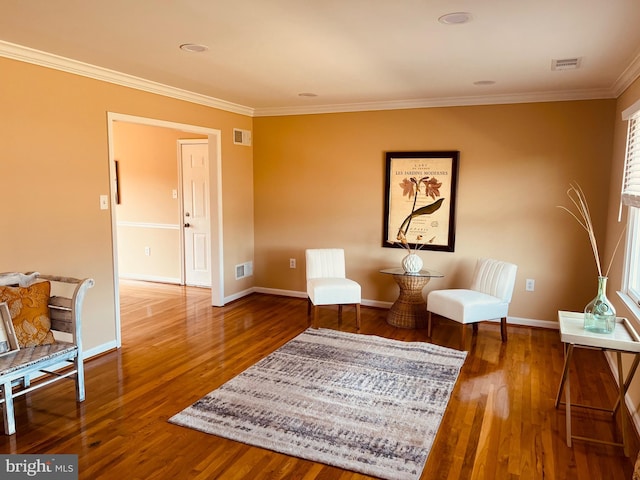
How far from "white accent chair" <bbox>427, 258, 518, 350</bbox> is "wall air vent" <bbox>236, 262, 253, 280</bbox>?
253 cm

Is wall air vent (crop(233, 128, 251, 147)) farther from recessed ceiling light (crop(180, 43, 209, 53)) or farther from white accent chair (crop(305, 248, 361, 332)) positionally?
recessed ceiling light (crop(180, 43, 209, 53))

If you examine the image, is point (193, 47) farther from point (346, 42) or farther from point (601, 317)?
point (601, 317)

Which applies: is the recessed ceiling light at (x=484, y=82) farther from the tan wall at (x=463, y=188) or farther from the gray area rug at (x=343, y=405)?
the gray area rug at (x=343, y=405)

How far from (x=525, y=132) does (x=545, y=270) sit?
146 centimetres

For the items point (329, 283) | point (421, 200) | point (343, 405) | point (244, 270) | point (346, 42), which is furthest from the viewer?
point (244, 270)

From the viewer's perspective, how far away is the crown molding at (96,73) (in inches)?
122

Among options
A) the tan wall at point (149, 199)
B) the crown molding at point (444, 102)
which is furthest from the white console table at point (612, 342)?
the tan wall at point (149, 199)

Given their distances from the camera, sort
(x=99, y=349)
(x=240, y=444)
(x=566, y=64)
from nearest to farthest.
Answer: (x=240, y=444), (x=566, y=64), (x=99, y=349)

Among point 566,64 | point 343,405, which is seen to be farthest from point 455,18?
point 343,405

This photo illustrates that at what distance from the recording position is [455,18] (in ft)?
7.98

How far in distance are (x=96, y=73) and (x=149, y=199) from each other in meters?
3.10

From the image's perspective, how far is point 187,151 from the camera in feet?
20.7

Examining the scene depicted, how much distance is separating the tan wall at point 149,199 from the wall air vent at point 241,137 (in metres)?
0.88

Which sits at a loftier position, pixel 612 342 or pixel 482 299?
pixel 612 342
